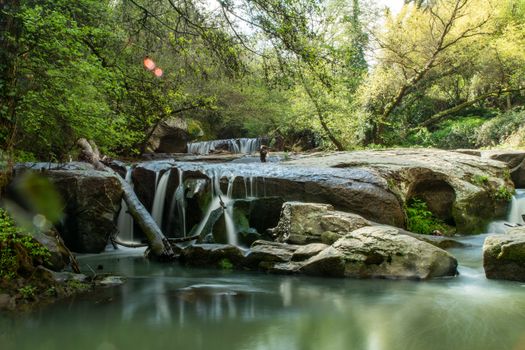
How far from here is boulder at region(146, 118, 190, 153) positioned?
22312mm

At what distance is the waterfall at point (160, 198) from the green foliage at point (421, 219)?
6.44m

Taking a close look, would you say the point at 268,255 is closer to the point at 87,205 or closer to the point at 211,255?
the point at 211,255

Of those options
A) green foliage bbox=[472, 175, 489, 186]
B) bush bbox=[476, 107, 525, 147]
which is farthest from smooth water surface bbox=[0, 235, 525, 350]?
bush bbox=[476, 107, 525, 147]

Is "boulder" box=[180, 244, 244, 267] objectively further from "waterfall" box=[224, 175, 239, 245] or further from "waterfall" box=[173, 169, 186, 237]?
"waterfall" box=[173, 169, 186, 237]

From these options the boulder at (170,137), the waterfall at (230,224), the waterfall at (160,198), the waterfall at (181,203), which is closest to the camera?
the waterfall at (230,224)

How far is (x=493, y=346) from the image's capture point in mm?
3859

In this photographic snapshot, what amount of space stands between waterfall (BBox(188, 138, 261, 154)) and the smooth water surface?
18333 millimetres

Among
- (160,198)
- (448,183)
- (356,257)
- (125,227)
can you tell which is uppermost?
(448,183)

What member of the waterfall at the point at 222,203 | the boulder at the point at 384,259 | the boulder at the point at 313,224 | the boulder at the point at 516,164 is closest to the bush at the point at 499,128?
the boulder at the point at 516,164

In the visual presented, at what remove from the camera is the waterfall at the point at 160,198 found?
11430 millimetres

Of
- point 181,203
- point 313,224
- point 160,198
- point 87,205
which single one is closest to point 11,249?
point 87,205

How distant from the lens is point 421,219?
11.2m

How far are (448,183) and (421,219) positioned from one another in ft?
4.29

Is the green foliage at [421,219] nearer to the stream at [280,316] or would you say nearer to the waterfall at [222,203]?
the stream at [280,316]
